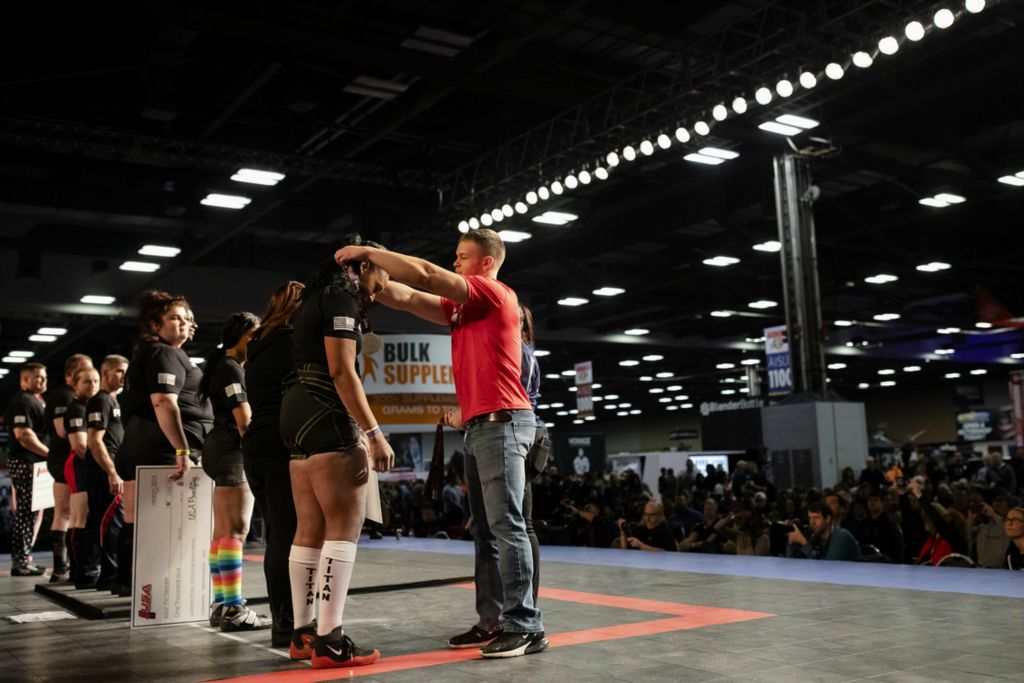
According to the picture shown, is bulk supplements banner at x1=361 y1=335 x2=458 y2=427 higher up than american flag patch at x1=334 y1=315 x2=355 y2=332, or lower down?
higher up

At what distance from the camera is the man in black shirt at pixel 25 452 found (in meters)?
6.95

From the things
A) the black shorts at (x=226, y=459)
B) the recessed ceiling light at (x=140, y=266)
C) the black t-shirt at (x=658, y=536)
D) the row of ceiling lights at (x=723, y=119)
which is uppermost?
the recessed ceiling light at (x=140, y=266)

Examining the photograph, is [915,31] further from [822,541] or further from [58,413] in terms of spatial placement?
[58,413]

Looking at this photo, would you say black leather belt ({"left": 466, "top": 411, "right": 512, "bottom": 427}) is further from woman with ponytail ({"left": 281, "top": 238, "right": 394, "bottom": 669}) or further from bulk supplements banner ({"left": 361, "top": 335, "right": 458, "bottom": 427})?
bulk supplements banner ({"left": 361, "top": 335, "right": 458, "bottom": 427})

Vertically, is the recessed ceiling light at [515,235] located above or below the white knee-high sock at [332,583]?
above

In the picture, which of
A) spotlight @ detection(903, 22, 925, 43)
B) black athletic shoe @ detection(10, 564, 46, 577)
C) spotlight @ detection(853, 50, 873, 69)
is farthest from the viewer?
spotlight @ detection(853, 50, 873, 69)

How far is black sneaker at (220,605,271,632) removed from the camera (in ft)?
13.1

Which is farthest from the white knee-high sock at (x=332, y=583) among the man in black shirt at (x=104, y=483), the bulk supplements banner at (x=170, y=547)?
the man in black shirt at (x=104, y=483)

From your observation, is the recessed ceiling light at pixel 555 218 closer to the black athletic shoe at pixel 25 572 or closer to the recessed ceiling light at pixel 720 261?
the recessed ceiling light at pixel 720 261

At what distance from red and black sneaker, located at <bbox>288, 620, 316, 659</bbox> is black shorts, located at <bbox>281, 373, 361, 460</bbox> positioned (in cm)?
58

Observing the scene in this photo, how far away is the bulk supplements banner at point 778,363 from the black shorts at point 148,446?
9482mm

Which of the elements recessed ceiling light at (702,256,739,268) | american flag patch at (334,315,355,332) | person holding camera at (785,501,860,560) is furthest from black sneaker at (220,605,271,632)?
recessed ceiling light at (702,256,739,268)

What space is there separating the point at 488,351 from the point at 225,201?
10036 mm

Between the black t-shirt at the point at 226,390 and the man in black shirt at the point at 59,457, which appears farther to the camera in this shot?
the man in black shirt at the point at 59,457
